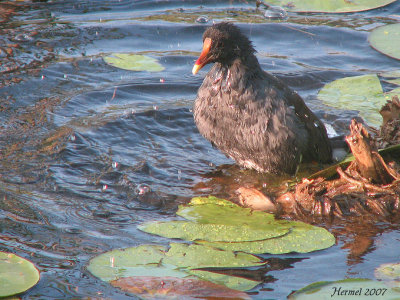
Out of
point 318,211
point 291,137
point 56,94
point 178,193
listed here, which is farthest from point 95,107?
point 318,211

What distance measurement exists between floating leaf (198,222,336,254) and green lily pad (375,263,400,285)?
35 centimetres

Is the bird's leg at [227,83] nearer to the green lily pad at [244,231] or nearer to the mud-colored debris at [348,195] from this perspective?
the mud-colored debris at [348,195]

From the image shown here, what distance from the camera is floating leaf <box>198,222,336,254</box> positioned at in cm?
357

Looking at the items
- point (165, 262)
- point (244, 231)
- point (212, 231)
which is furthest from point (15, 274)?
point (244, 231)

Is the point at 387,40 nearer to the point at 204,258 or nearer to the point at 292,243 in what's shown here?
the point at 292,243

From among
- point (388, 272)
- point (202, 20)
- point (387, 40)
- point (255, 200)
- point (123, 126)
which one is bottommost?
point (388, 272)

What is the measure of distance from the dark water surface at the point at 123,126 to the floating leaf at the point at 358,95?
0.51 feet

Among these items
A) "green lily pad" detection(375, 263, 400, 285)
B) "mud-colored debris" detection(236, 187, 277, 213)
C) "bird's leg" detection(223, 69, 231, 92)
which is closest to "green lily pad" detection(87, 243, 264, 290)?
"green lily pad" detection(375, 263, 400, 285)

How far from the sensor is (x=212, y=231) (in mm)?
3754

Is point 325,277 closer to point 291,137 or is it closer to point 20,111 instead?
point 291,137

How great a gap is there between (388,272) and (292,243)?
1.92ft

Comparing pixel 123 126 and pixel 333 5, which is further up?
pixel 333 5

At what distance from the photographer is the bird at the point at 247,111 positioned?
15.6 ft

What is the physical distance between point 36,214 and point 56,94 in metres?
2.52
